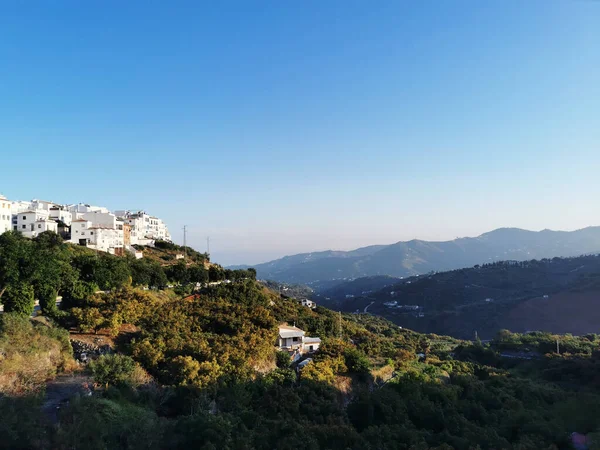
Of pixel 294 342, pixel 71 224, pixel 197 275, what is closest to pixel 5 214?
pixel 71 224

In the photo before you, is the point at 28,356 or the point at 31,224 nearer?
the point at 28,356

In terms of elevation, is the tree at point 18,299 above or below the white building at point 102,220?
below

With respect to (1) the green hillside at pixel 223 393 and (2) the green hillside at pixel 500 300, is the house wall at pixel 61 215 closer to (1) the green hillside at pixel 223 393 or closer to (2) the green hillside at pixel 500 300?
(1) the green hillside at pixel 223 393

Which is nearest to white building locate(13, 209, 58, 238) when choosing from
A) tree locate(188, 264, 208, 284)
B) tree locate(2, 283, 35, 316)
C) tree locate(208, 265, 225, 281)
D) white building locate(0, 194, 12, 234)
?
white building locate(0, 194, 12, 234)

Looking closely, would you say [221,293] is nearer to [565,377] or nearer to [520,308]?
[565,377]

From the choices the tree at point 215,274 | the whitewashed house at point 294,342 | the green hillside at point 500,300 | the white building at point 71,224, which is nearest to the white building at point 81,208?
the white building at point 71,224

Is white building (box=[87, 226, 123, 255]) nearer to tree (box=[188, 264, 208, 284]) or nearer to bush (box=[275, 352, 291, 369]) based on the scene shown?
tree (box=[188, 264, 208, 284])

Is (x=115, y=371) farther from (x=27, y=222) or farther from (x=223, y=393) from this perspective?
(x=27, y=222)
